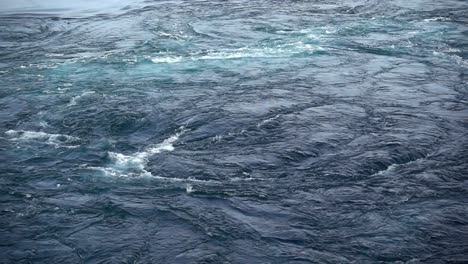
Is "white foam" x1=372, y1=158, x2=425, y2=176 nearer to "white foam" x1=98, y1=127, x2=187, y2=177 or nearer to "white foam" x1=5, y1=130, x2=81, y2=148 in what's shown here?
"white foam" x1=98, y1=127, x2=187, y2=177

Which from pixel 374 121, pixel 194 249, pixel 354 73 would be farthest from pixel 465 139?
pixel 194 249

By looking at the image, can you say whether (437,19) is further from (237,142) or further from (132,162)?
(132,162)

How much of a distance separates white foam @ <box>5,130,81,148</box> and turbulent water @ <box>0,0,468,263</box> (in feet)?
0.21

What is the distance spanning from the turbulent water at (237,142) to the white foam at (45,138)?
2.5 inches

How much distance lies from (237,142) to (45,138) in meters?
6.13

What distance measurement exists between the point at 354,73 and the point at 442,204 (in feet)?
30.9

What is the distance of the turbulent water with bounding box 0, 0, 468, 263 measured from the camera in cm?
1270

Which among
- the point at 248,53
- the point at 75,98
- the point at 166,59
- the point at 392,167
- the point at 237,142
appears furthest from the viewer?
the point at 248,53

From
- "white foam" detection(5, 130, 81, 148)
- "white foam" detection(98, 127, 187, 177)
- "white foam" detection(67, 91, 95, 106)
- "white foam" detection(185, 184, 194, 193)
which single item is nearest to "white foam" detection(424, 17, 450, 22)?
"white foam" detection(98, 127, 187, 177)

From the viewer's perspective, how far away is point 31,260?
39.6 ft

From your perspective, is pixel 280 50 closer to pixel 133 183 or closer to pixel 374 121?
pixel 374 121

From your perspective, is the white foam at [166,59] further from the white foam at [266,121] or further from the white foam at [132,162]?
the white foam at [132,162]

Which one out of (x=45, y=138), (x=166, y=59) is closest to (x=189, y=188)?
(x=45, y=138)

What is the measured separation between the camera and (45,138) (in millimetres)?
17062
